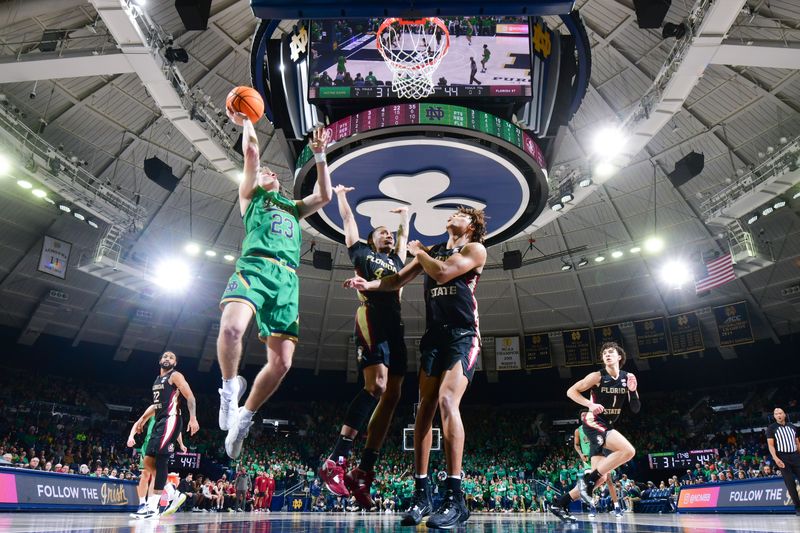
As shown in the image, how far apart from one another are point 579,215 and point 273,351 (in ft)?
67.4

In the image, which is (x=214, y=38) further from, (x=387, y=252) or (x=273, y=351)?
(x=273, y=351)

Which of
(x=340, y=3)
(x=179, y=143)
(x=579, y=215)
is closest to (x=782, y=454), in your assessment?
(x=340, y=3)

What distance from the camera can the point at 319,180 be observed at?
5.29m

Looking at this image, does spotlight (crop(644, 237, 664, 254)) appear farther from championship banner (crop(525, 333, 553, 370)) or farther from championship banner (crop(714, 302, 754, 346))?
championship banner (crop(525, 333, 553, 370))

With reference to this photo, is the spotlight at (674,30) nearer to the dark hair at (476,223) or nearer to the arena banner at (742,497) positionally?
the arena banner at (742,497)

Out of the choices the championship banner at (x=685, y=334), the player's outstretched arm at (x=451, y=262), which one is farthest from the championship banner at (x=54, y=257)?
the championship banner at (x=685, y=334)

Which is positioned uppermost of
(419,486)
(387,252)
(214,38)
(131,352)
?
(214,38)

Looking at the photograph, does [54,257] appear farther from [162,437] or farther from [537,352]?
[537,352]

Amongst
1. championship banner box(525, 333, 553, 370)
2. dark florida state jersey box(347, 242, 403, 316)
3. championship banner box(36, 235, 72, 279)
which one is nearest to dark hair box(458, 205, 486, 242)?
dark florida state jersey box(347, 242, 403, 316)

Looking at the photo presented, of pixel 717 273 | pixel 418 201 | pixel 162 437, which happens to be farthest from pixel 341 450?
pixel 717 273

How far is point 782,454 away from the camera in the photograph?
10125mm

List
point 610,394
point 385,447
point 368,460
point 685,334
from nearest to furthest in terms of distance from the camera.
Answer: point 368,460 < point 610,394 < point 685,334 < point 385,447

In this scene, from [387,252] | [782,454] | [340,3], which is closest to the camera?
[340,3]

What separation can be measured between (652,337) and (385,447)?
15.1m
